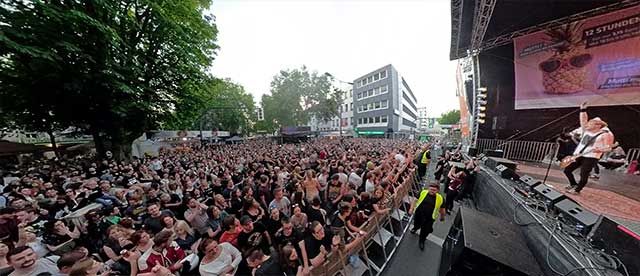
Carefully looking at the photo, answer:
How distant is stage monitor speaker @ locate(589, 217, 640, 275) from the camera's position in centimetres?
201

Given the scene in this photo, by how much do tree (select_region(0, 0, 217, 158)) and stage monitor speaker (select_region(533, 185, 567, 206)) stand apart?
13.4m

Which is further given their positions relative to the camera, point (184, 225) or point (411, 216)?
point (411, 216)

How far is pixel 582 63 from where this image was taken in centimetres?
793

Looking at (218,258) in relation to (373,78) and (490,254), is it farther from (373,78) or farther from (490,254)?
(373,78)

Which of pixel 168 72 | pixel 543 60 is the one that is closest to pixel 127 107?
pixel 168 72

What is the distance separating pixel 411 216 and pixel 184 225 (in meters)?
5.86

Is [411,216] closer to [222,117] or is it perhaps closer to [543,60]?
[543,60]

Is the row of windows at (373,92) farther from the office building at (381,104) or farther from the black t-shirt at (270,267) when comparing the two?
the black t-shirt at (270,267)

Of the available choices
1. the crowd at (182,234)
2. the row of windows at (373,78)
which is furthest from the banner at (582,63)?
the row of windows at (373,78)

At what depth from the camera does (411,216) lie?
6.11 meters

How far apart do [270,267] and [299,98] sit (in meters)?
37.3

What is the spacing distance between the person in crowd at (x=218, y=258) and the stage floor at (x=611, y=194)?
21.3 ft

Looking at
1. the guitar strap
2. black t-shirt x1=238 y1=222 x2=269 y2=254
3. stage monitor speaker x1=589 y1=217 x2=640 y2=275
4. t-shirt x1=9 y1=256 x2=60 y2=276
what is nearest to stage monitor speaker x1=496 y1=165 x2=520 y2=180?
the guitar strap

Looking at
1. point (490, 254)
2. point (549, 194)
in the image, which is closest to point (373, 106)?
point (549, 194)
